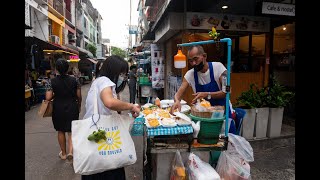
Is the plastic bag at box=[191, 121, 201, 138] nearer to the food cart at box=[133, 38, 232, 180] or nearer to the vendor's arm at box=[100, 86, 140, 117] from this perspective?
the food cart at box=[133, 38, 232, 180]

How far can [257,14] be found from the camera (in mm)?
8031

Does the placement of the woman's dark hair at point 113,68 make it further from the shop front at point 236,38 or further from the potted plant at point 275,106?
the shop front at point 236,38

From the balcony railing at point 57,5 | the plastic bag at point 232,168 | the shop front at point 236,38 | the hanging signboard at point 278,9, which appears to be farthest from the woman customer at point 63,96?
the balcony railing at point 57,5

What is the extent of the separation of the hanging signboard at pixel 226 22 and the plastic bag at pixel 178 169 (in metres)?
5.44

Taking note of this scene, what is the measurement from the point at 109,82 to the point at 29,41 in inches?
456

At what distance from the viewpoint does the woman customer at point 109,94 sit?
240cm

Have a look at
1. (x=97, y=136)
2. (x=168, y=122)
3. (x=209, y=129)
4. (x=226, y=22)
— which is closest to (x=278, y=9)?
(x=226, y=22)

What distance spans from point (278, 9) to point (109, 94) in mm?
5779

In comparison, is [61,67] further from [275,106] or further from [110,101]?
[275,106]

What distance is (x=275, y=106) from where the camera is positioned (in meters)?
5.89

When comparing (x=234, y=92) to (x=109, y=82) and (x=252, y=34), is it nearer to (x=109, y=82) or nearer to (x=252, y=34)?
(x=252, y=34)

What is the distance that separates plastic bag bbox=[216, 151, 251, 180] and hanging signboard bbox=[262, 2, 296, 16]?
4748 millimetres

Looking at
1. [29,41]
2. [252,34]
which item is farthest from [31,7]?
[252,34]

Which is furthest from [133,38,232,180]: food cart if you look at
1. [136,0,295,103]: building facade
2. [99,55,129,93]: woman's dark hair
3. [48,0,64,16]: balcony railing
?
[48,0,64,16]: balcony railing
